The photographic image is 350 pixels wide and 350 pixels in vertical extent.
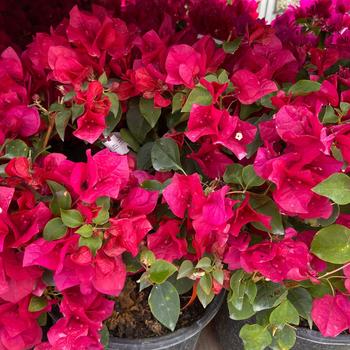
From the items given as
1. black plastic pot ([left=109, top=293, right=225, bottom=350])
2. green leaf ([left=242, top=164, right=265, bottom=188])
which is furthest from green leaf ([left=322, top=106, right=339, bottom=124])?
black plastic pot ([left=109, top=293, right=225, bottom=350])

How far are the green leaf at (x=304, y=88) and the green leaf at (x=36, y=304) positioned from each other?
0.44 metres

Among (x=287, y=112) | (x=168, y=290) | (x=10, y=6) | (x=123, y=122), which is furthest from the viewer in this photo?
(x=10, y=6)

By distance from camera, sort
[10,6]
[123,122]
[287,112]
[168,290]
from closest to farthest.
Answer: [287,112] → [168,290] → [123,122] → [10,6]

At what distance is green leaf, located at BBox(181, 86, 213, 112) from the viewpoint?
1.98 feet

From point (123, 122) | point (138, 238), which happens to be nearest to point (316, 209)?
point (138, 238)

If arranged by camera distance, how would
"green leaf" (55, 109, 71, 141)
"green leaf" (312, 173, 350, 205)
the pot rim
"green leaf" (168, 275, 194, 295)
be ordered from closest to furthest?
"green leaf" (312, 173, 350, 205), "green leaf" (55, 109, 71, 141), "green leaf" (168, 275, 194, 295), the pot rim

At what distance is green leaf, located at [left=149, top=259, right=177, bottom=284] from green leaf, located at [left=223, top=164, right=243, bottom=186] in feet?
0.44

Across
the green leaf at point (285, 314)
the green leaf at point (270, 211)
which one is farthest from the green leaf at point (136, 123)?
the green leaf at point (285, 314)

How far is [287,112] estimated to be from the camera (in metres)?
0.56

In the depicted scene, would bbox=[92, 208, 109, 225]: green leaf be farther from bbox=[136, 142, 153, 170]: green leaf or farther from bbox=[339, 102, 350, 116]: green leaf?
bbox=[339, 102, 350, 116]: green leaf

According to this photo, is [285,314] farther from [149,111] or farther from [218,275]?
[149,111]

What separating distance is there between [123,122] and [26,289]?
12.1 inches

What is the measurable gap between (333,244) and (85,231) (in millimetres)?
315

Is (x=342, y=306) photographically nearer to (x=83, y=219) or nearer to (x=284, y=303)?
(x=284, y=303)
